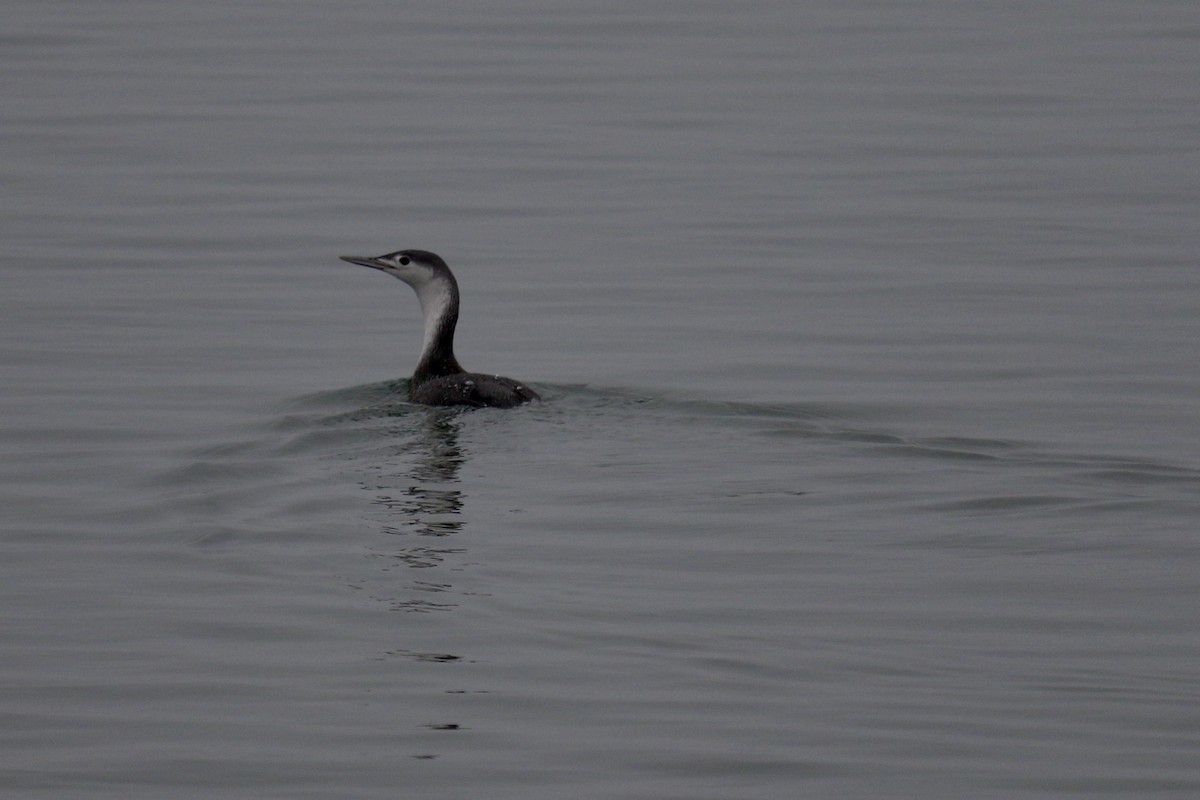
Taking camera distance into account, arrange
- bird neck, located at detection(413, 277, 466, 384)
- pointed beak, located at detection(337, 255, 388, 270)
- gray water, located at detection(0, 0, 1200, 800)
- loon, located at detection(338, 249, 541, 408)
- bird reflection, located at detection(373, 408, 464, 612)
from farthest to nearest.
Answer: pointed beak, located at detection(337, 255, 388, 270)
bird neck, located at detection(413, 277, 466, 384)
loon, located at detection(338, 249, 541, 408)
bird reflection, located at detection(373, 408, 464, 612)
gray water, located at detection(0, 0, 1200, 800)

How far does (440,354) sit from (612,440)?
7.90 feet

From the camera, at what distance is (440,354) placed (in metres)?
16.0

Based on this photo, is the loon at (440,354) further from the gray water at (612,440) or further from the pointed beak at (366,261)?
the gray water at (612,440)

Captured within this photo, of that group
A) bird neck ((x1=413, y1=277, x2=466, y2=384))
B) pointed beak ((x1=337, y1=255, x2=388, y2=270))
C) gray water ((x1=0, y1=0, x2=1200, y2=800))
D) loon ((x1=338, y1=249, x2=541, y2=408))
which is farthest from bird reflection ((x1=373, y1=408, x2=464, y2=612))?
pointed beak ((x1=337, y1=255, x2=388, y2=270))

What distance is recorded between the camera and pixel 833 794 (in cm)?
780

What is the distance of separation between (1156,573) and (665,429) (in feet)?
14.3

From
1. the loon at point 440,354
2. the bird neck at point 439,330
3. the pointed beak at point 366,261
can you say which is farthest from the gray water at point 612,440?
the pointed beak at point 366,261

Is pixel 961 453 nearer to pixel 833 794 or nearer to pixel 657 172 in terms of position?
pixel 833 794

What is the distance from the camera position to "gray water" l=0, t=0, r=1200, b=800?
852 cm

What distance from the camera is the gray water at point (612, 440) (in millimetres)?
8516

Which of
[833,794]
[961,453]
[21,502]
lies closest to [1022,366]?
[961,453]

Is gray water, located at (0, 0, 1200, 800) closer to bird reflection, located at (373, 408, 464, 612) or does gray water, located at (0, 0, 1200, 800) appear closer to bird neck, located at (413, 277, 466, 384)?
bird reflection, located at (373, 408, 464, 612)

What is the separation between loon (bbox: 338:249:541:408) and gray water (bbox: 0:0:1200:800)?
20 cm

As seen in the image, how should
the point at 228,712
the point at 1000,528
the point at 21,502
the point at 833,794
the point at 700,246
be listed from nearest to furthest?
1. the point at 833,794
2. the point at 228,712
3. the point at 1000,528
4. the point at 21,502
5. the point at 700,246
